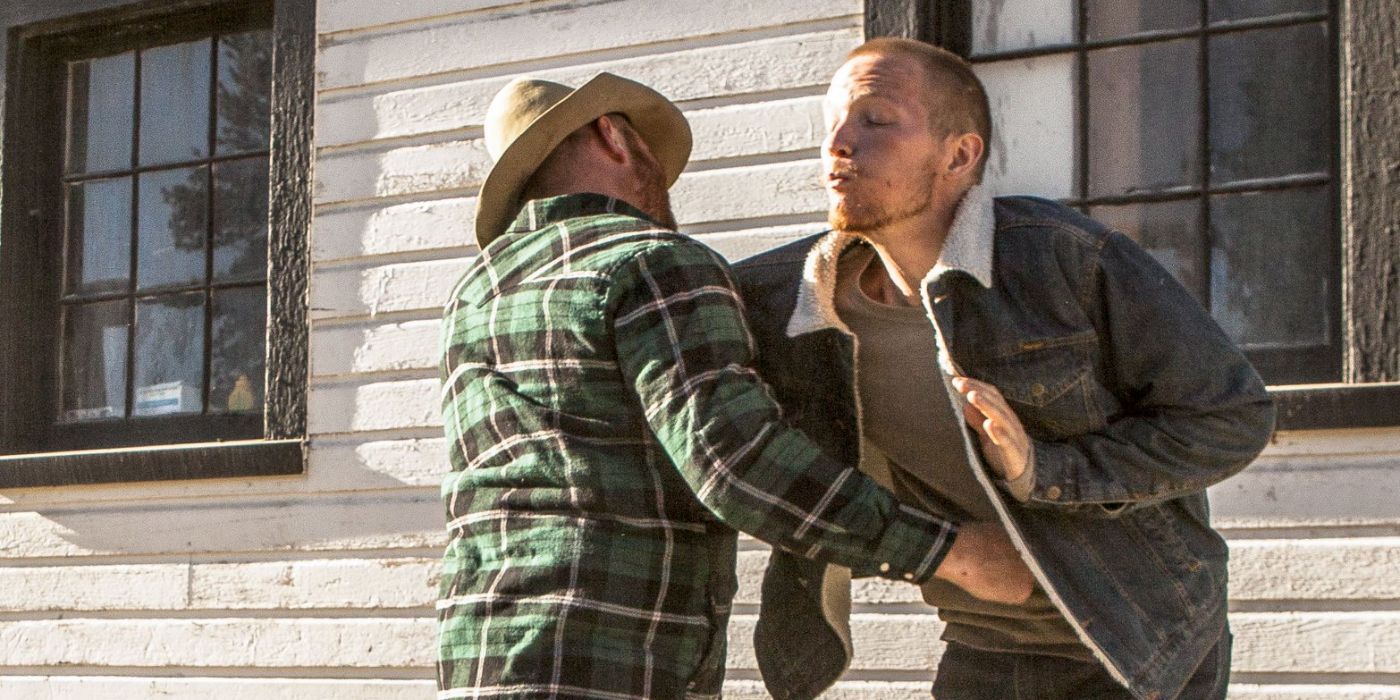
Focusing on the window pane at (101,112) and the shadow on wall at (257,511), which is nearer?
the shadow on wall at (257,511)

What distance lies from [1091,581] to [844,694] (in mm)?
2057

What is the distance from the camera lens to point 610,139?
3182mm

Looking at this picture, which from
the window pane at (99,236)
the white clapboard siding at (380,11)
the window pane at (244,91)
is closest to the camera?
the white clapboard siding at (380,11)

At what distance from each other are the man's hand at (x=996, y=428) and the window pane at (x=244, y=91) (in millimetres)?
4047

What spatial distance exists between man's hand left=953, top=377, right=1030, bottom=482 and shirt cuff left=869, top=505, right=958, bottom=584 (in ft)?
0.45

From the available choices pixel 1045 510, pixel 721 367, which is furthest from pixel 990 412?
pixel 721 367

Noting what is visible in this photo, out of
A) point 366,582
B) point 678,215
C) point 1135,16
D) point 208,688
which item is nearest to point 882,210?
point 1135,16

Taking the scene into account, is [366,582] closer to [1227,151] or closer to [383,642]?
[383,642]

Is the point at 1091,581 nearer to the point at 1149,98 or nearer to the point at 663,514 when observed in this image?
the point at 663,514

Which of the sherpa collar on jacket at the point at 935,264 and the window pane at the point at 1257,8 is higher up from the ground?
the window pane at the point at 1257,8

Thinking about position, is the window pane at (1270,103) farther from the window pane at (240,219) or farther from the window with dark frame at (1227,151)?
the window pane at (240,219)

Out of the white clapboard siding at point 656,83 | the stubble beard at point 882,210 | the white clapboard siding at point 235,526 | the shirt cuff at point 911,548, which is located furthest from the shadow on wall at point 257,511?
the shirt cuff at point 911,548

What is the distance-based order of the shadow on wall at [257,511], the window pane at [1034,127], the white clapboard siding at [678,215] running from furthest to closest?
1. the shadow on wall at [257,511]
2. the white clapboard siding at [678,215]
3. the window pane at [1034,127]

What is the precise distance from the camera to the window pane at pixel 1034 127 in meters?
4.74
